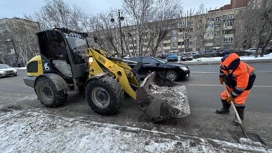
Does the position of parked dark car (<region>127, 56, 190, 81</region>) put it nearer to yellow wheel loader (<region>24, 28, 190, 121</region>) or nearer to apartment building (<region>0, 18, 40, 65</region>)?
yellow wheel loader (<region>24, 28, 190, 121</region>)

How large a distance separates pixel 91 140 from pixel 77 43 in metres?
3.14

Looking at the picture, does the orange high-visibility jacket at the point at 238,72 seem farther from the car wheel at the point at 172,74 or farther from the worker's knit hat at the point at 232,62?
the car wheel at the point at 172,74

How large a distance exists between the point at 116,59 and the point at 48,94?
249 centimetres

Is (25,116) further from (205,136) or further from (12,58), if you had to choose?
(12,58)

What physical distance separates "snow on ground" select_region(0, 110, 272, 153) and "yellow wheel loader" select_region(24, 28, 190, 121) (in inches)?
21.1

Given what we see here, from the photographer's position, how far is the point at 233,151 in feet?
7.30

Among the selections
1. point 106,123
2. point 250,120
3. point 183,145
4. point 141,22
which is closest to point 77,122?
point 106,123

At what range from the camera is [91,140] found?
2.66 m

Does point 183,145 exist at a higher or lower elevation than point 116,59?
lower

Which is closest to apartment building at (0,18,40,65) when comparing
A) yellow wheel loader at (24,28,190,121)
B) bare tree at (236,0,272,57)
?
yellow wheel loader at (24,28,190,121)

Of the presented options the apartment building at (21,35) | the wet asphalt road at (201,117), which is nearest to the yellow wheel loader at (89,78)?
the wet asphalt road at (201,117)

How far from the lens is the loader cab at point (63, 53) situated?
13.9ft

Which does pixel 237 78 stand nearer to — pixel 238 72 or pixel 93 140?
pixel 238 72

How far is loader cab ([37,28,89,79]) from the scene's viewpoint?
4.25 m
